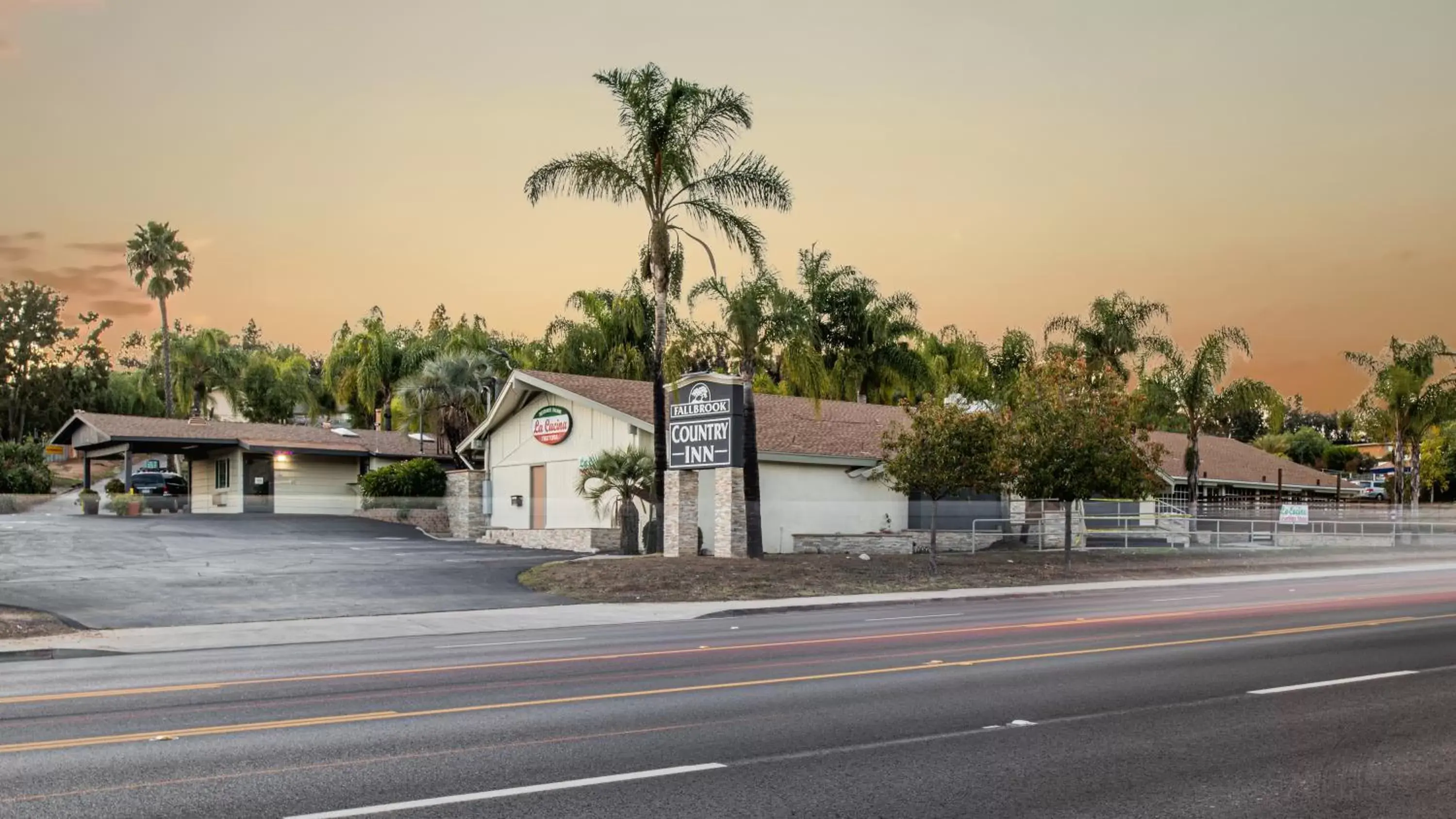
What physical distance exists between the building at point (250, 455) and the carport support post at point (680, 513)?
1986cm

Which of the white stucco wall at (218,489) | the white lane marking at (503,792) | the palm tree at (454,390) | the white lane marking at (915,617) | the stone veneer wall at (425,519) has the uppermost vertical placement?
the palm tree at (454,390)

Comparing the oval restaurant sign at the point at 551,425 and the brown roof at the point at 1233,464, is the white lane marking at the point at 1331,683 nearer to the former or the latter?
the oval restaurant sign at the point at 551,425

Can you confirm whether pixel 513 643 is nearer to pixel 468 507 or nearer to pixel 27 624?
pixel 27 624

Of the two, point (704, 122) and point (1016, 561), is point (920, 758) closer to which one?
point (704, 122)

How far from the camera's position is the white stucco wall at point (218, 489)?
157 ft

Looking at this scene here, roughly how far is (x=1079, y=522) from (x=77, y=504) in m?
37.3

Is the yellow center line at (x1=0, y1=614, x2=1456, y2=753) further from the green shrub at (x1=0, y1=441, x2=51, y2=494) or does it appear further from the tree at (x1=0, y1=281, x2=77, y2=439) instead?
the tree at (x1=0, y1=281, x2=77, y2=439)

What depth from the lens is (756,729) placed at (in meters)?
9.92

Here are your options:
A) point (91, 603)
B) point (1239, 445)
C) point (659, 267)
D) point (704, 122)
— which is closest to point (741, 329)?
point (659, 267)

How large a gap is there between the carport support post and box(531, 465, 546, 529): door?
9.13m

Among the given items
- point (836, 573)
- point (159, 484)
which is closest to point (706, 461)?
point (836, 573)

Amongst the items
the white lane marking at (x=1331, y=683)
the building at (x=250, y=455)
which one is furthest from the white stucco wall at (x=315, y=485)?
the white lane marking at (x=1331, y=683)

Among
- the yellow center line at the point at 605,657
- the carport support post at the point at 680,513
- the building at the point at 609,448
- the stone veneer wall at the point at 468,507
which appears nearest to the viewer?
the yellow center line at the point at 605,657

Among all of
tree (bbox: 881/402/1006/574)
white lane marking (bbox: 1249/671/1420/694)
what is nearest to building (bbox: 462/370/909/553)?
tree (bbox: 881/402/1006/574)
